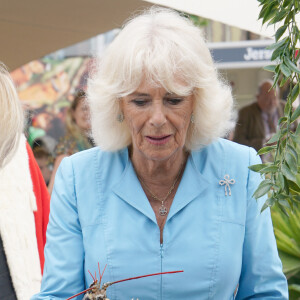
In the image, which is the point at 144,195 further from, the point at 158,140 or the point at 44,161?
the point at 44,161

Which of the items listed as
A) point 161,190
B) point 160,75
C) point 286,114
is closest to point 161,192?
point 161,190

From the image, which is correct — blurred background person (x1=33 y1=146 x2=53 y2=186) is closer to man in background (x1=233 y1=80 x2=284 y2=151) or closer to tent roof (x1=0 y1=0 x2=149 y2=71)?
tent roof (x1=0 y1=0 x2=149 y2=71)

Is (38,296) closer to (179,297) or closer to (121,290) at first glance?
(121,290)

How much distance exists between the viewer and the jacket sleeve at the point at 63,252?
2506 millimetres

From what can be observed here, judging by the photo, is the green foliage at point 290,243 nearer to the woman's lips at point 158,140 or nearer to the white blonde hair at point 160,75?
the white blonde hair at point 160,75

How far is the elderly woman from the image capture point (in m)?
2.48

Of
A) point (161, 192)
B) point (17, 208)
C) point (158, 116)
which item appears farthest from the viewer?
point (17, 208)

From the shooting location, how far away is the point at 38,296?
2.52 meters

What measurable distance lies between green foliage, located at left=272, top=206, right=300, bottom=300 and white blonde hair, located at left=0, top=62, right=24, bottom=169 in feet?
6.31

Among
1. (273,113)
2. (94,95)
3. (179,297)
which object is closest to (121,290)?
(179,297)

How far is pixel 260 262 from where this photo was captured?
8.32 feet

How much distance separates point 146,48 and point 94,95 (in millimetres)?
302

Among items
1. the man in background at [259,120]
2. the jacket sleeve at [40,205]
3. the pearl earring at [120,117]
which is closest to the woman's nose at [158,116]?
the pearl earring at [120,117]

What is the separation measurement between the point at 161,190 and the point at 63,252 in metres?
0.43
